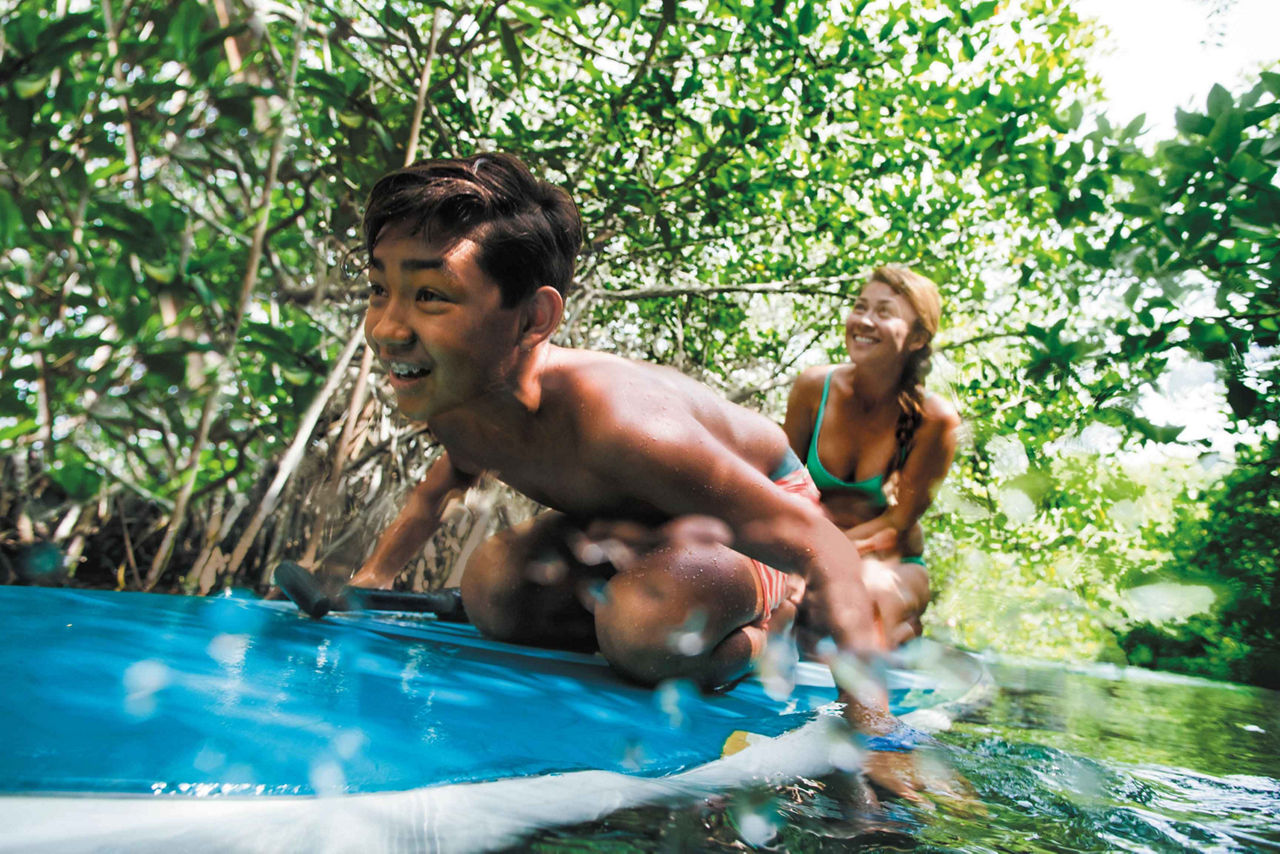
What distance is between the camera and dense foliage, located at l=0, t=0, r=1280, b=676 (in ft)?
8.38

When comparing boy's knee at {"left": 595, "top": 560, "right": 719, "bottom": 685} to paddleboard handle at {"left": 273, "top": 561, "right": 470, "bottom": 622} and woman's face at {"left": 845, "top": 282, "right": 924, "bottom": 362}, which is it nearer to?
paddleboard handle at {"left": 273, "top": 561, "right": 470, "bottom": 622}

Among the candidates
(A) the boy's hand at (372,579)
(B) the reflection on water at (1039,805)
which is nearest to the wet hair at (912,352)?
(B) the reflection on water at (1039,805)

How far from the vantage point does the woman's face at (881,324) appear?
126 inches

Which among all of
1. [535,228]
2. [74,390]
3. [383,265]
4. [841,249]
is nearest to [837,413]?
[841,249]

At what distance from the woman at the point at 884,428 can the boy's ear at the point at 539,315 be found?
180cm

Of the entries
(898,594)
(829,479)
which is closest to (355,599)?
(829,479)

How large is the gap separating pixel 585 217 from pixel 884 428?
1.89 m

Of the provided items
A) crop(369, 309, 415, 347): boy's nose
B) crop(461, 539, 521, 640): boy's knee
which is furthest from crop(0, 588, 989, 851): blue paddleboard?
crop(369, 309, 415, 347): boy's nose

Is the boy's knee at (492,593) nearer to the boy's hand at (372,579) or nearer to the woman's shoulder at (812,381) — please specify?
the boy's hand at (372,579)

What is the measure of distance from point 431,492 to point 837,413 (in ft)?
5.93

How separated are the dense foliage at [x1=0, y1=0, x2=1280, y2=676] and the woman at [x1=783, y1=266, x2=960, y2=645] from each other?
40cm

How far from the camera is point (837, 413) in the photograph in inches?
137

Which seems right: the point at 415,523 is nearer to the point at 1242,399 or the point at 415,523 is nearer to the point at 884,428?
the point at 884,428

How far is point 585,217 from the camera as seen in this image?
433 centimetres
